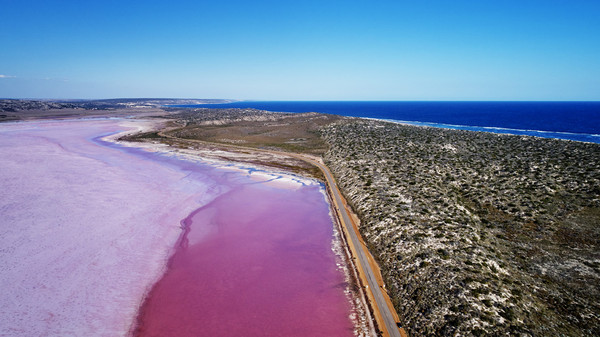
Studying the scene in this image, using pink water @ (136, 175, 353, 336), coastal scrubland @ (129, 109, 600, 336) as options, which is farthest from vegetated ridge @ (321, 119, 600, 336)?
pink water @ (136, 175, 353, 336)

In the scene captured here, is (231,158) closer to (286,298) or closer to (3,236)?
(3,236)

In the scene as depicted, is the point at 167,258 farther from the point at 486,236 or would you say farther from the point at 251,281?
the point at 486,236

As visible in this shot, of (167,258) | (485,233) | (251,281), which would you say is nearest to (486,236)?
(485,233)

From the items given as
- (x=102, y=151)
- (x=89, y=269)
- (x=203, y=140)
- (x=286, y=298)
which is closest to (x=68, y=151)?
(x=102, y=151)

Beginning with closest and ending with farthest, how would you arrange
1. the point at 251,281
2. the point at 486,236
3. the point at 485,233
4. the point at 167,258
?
1. the point at 251,281
2. the point at 167,258
3. the point at 486,236
4. the point at 485,233

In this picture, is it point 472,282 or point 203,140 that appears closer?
point 472,282

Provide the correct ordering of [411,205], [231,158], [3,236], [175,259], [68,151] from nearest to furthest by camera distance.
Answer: [175,259], [3,236], [411,205], [231,158], [68,151]
